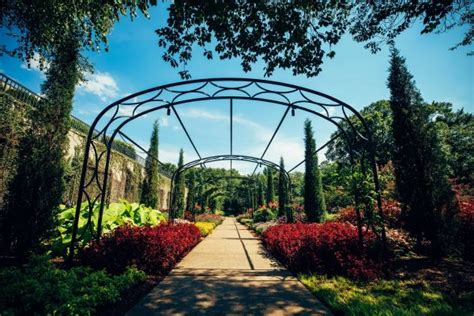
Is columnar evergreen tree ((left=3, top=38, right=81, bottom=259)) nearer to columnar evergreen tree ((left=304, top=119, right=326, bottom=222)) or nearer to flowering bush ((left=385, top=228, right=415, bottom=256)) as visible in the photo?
flowering bush ((left=385, top=228, right=415, bottom=256))

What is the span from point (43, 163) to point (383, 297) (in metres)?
8.72

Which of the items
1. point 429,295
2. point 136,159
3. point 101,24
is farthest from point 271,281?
point 136,159

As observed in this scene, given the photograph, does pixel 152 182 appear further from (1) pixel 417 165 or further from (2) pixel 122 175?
(1) pixel 417 165

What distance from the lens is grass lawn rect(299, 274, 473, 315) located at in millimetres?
3002

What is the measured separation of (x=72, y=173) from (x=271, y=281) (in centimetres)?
999

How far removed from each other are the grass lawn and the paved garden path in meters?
0.27

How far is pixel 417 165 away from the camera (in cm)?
692

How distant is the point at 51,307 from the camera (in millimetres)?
2455

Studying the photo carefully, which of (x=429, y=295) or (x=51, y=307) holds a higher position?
(x=51, y=307)

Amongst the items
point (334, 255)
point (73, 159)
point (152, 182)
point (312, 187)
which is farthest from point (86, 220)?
point (312, 187)

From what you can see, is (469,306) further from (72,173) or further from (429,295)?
(72,173)

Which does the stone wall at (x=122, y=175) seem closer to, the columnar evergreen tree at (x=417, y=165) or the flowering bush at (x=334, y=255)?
the flowering bush at (x=334, y=255)

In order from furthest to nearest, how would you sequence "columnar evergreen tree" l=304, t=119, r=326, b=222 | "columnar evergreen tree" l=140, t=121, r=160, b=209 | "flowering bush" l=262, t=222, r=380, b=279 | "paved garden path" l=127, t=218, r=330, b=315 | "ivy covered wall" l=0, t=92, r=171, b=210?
1. "columnar evergreen tree" l=140, t=121, r=160, b=209
2. "columnar evergreen tree" l=304, t=119, r=326, b=222
3. "ivy covered wall" l=0, t=92, r=171, b=210
4. "flowering bush" l=262, t=222, r=380, b=279
5. "paved garden path" l=127, t=218, r=330, b=315

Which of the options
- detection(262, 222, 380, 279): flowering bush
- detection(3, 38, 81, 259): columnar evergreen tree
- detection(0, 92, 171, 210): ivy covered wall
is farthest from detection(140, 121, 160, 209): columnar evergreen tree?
detection(262, 222, 380, 279): flowering bush
